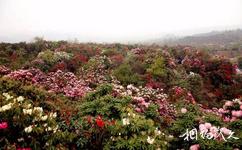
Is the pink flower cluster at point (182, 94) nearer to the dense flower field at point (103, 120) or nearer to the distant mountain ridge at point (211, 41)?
the dense flower field at point (103, 120)

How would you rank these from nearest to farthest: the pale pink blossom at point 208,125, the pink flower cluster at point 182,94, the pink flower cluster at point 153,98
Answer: the pale pink blossom at point 208,125 < the pink flower cluster at point 153,98 < the pink flower cluster at point 182,94

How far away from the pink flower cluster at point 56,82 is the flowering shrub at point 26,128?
20.0 feet

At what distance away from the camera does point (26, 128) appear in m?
6.89

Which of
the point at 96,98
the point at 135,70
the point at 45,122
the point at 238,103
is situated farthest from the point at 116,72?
the point at 45,122

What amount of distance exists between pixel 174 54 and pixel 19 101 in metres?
19.0

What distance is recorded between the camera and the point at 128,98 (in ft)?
30.3

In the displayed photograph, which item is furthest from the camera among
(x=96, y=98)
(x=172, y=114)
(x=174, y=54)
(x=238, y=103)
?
(x=174, y=54)

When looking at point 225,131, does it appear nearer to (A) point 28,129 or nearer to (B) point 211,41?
(A) point 28,129

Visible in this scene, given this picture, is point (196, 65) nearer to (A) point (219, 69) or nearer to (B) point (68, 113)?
(A) point (219, 69)

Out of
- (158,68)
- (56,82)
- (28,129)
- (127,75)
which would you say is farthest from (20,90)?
(158,68)

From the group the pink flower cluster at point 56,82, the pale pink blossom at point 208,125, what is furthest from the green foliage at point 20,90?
the pale pink blossom at point 208,125

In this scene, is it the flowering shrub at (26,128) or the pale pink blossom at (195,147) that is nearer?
the flowering shrub at (26,128)

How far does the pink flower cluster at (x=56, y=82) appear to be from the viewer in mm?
13944

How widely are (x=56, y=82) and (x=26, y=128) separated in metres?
8.52
